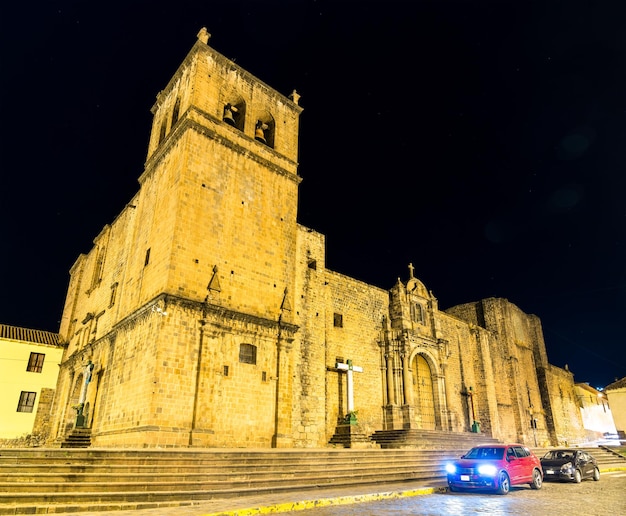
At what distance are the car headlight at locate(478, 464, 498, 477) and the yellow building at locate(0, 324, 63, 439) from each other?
24.8 meters

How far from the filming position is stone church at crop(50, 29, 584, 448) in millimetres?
14156

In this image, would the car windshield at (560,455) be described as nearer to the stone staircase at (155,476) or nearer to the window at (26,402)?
the stone staircase at (155,476)

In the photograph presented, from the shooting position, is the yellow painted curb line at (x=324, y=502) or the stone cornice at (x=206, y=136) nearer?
the yellow painted curb line at (x=324, y=502)

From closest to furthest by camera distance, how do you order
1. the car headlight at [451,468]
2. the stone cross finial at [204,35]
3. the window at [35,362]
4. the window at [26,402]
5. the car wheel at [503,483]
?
the car wheel at [503,483] → the car headlight at [451,468] → the stone cross finial at [204,35] → the window at [26,402] → the window at [35,362]

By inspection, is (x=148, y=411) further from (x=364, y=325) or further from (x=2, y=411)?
(x=2, y=411)

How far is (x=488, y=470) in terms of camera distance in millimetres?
10758

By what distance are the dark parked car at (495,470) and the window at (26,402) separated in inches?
954

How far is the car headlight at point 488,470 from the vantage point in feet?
35.1

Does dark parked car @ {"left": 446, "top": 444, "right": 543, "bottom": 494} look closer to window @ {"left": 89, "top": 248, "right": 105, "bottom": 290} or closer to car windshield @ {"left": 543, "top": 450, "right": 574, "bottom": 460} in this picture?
car windshield @ {"left": 543, "top": 450, "right": 574, "bottom": 460}

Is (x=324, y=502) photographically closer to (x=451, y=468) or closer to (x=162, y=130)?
(x=451, y=468)

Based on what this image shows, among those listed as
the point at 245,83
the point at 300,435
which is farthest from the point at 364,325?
the point at 245,83

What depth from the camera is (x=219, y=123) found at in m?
17.4

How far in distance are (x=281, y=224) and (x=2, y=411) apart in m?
19.4

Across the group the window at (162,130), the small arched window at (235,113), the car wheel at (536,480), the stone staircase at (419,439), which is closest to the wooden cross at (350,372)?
the stone staircase at (419,439)
